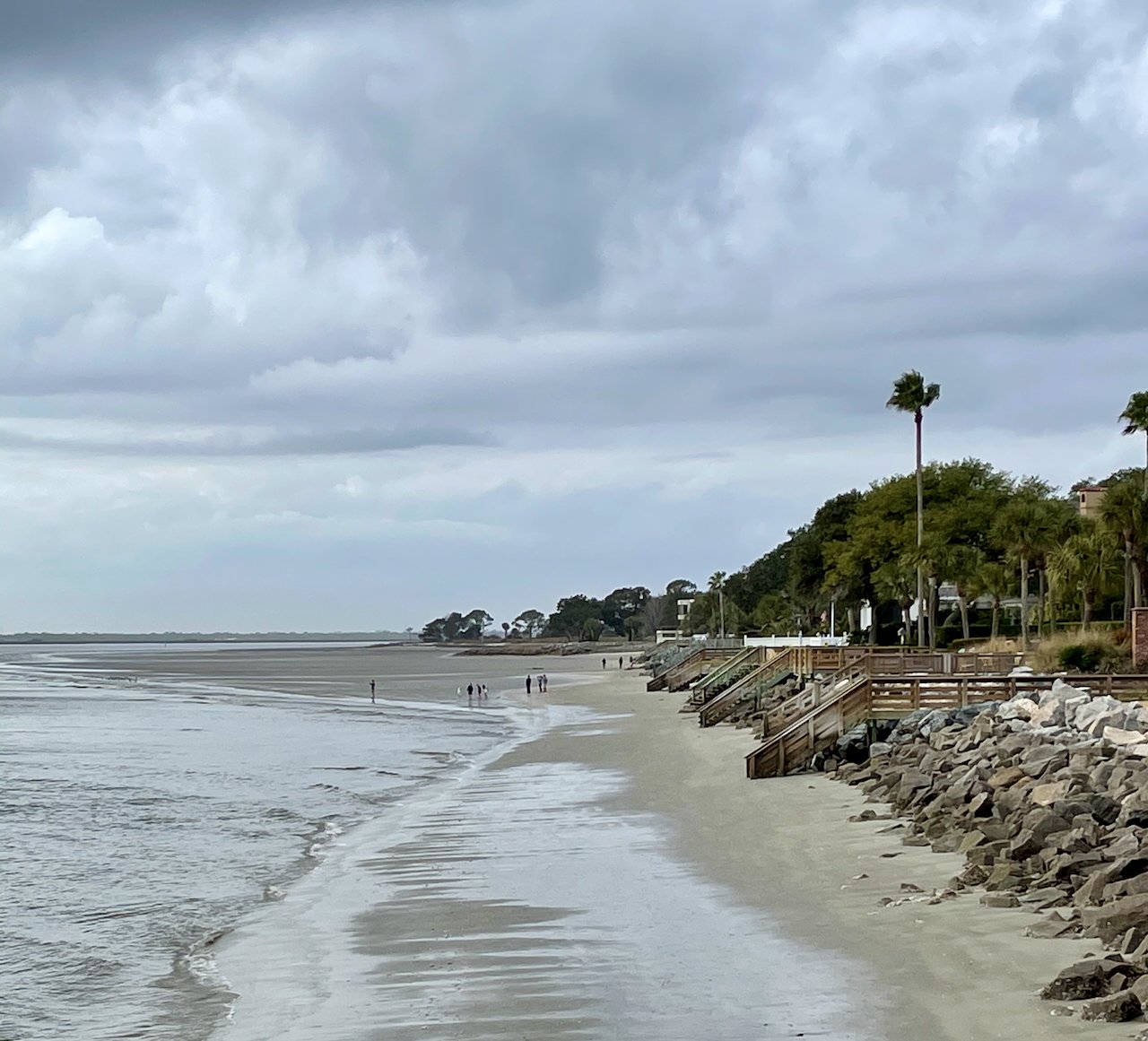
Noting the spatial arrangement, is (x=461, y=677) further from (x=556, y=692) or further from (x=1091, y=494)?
(x=1091, y=494)

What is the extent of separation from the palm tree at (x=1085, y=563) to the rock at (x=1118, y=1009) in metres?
47.5

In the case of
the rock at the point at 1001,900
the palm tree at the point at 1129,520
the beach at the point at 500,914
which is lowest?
the beach at the point at 500,914

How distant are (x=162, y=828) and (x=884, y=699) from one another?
1438 cm

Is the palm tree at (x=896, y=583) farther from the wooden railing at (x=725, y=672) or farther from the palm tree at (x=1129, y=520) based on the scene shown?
the palm tree at (x=1129, y=520)

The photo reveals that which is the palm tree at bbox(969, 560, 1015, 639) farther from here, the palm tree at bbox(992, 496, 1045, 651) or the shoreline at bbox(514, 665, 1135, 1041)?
the shoreline at bbox(514, 665, 1135, 1041)

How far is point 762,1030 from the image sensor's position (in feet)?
35.0

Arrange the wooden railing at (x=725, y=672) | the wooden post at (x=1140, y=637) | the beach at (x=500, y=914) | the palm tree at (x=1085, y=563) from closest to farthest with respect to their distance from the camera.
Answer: the beach at (x=500, y=914)
the wooden post at (x=1140, y=637)
the palm tree at (x=1085, y=563)
the wooden railing at (x=725, y=672)

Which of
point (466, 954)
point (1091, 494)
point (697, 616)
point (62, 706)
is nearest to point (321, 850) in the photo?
point (466, 954)

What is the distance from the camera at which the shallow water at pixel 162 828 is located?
13570mm

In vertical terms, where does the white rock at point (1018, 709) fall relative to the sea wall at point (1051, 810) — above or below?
above

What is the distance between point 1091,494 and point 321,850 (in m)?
83.2

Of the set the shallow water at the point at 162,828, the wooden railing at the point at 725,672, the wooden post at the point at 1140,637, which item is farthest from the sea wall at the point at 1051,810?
the wooden railing at the point at 725,672

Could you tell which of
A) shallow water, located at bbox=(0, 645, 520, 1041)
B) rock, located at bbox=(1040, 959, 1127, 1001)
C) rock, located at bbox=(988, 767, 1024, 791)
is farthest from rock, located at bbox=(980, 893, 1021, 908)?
shallow water, located at bbox=(0, 645, 520, 1041)

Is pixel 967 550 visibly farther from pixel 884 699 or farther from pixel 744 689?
pixel 884 699
